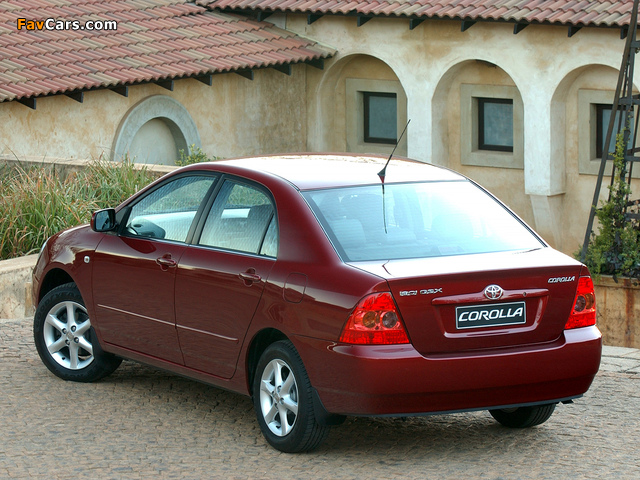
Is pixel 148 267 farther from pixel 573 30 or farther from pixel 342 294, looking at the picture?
pixel 573 30

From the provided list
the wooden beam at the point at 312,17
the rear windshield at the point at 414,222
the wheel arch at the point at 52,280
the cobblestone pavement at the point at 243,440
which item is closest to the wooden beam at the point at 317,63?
the wooden beam at the point at 312,17

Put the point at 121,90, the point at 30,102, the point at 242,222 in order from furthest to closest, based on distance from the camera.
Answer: the point at 121,90, the point at 30,102, the point at 242,222

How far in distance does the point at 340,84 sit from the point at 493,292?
2050 cm

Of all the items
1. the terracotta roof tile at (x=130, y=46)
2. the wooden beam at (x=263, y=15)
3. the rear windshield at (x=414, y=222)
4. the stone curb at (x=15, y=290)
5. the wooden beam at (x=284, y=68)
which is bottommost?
the stone curb at (x=15, y=290)

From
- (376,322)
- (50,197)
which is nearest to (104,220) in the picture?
(376,322)

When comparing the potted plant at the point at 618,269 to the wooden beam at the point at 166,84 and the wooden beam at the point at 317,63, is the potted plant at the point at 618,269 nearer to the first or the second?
the wooden beam at the point at 166,84

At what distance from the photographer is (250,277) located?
6309 millimetres

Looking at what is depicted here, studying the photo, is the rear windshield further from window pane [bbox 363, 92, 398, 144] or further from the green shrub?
window pane [bbox 363, 92, 398, 144]

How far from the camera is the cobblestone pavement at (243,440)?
19.6 ft

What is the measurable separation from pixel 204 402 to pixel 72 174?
26.4 ft

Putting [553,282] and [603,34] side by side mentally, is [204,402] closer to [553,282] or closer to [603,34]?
[553,282]

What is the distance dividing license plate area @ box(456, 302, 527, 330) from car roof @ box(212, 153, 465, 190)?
1.09m

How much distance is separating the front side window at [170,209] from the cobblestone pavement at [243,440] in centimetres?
107

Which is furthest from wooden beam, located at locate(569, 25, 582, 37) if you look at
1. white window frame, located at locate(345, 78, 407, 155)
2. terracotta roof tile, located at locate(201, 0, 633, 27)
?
white window frame, located at locate(345, 78, 407, 155)
